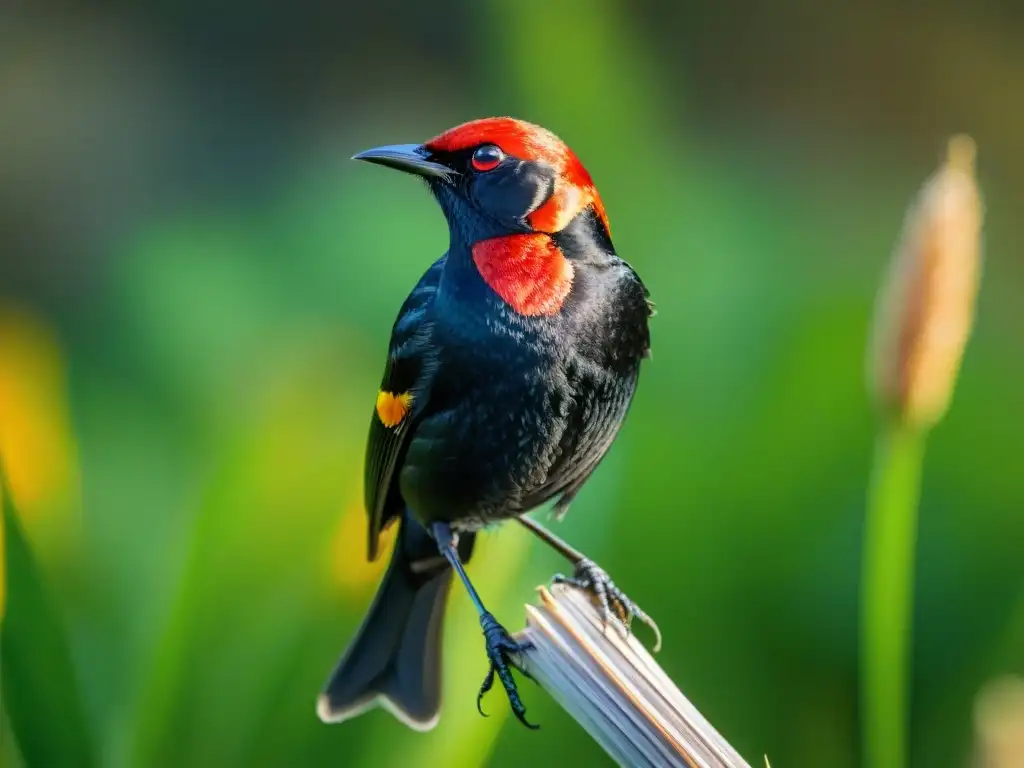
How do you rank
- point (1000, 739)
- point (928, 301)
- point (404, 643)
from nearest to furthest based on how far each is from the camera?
point (1000, 739) < point (928, 301) < point (404, 643)

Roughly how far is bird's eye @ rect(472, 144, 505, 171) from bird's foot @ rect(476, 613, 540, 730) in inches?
17.0

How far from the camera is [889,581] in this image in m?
1.09

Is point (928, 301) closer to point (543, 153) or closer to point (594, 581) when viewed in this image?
point (543, 153)

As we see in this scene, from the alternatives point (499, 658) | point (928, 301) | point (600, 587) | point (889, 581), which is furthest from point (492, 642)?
point (928, 301)

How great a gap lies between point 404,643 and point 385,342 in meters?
0.59

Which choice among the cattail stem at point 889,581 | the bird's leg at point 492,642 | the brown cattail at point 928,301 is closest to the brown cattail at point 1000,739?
the cattail stem at point 889,581

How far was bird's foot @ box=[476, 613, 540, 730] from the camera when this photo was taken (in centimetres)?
128

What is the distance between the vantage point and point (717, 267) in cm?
216

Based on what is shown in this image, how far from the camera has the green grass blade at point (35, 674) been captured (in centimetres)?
117

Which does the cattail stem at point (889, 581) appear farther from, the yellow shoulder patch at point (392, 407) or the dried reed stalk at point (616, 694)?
the yellow shoulder patch at point (392, 407)

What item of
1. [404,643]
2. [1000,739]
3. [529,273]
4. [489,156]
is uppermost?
[489,156]

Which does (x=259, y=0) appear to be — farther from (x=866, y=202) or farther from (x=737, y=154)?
(x=866, y=202)

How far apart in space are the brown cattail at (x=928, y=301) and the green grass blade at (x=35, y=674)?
2.38 feet

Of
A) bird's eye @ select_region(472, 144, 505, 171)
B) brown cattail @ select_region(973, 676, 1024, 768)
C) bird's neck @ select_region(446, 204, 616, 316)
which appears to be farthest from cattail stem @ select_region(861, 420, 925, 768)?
bird's eye @ select_region(472, 144, 505, 171)
